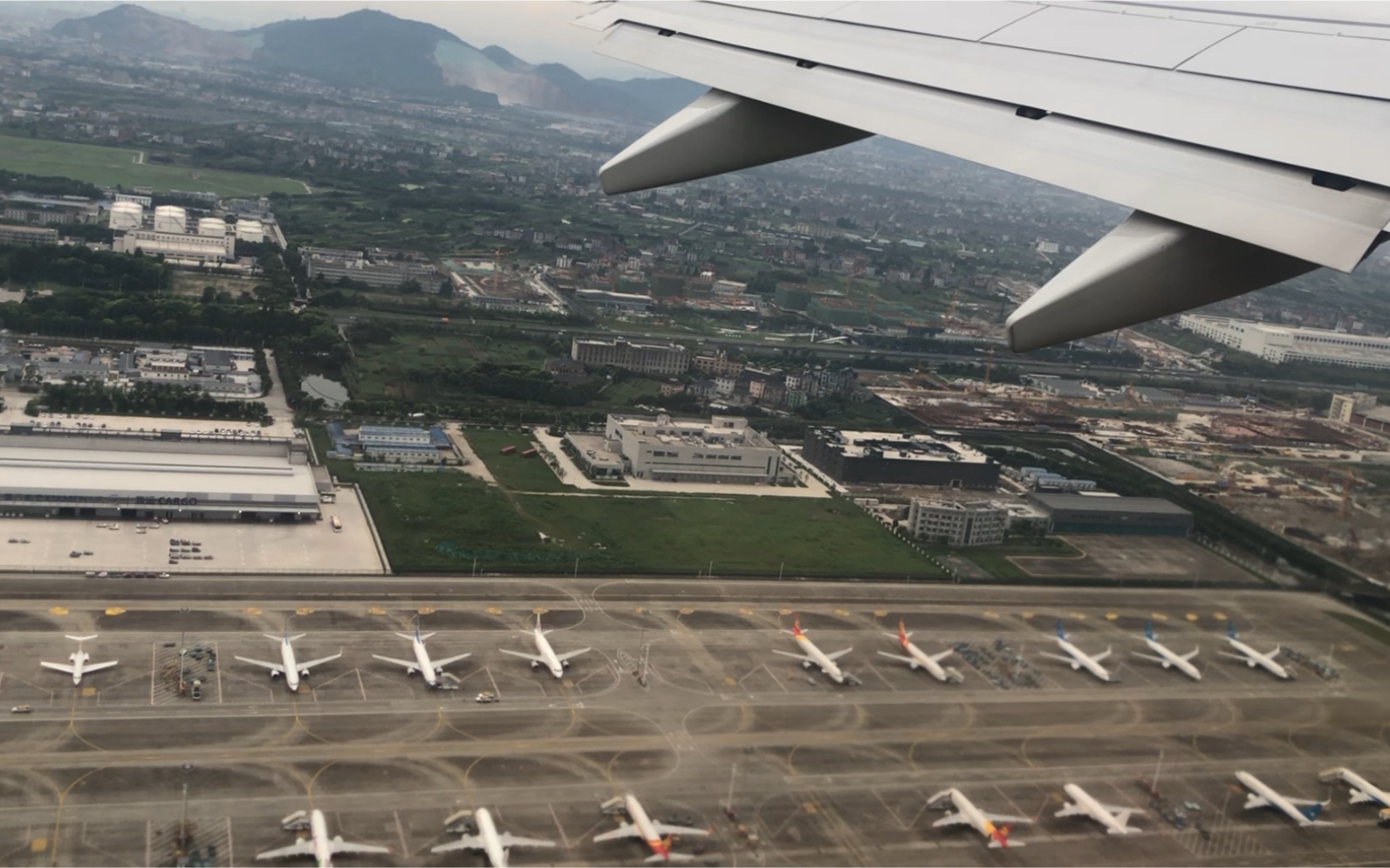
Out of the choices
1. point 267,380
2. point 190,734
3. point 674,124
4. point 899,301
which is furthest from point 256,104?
point 674,124

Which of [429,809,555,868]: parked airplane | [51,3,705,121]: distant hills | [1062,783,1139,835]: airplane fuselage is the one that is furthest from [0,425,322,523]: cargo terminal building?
[51,3,705,121]: distant hills

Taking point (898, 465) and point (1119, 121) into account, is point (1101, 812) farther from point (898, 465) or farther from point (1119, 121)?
point (898, 465)

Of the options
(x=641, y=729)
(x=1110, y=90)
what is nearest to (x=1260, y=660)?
(x=641, y=729)

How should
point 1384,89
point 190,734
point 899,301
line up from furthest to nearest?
point 899,301, point 190,734, point 1384,89

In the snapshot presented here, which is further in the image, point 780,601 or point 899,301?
point 899,301

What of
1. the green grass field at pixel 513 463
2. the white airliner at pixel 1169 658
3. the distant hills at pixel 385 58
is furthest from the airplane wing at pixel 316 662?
the distant hills at pixel 385 58

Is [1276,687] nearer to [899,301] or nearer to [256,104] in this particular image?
[899,301]

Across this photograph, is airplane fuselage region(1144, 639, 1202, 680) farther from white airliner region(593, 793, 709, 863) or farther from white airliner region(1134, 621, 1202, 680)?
white airliner region(593, 793, 709, 863)
